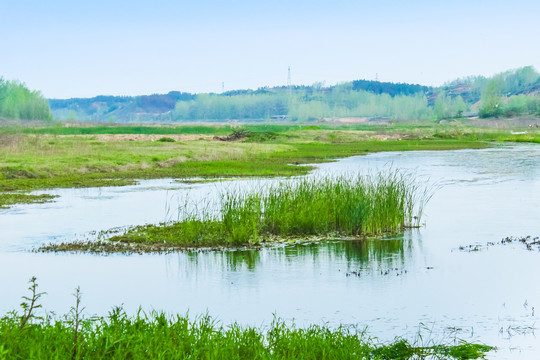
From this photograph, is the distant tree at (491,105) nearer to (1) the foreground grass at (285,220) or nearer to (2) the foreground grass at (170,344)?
(1) the foreground grass at (285,220)

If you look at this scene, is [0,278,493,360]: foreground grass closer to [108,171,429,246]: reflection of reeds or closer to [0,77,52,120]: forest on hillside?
[108,171,429,246]: reflection of reeds

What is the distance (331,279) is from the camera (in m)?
13.4

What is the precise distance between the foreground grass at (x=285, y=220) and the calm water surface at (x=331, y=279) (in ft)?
2.42

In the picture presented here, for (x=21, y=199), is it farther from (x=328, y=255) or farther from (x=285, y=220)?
(x=328, y=255)

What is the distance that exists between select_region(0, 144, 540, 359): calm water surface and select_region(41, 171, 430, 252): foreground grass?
2.42 ft

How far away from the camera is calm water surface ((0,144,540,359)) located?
35.2ft

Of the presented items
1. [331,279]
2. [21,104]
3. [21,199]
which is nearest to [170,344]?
[331,279]

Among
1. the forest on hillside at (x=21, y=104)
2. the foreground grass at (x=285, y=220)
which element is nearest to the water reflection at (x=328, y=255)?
the foreground grass at (x=285, y=220)

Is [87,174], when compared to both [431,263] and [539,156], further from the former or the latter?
[539,156]

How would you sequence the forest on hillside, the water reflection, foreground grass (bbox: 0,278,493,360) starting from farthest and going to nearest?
the forest on hillside
the water reflection
foreground grass (bbox: 0,278,493,360)

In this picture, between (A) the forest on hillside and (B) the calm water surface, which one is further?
(A) the forest on hillside

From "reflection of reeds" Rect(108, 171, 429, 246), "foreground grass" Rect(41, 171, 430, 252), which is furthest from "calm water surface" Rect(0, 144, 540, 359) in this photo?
"reflection of reeds" Rect(108, 171, 429, 246)

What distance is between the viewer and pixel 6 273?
14.3 metres

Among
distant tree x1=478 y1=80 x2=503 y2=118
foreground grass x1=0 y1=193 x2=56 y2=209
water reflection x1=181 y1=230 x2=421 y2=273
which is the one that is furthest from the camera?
distant tree x1=478 y1=80 x2=503 y2=118
